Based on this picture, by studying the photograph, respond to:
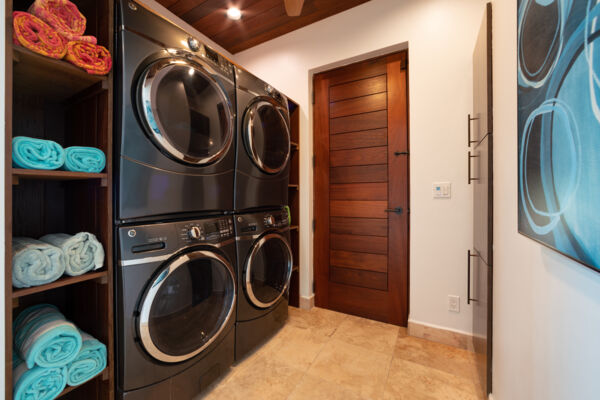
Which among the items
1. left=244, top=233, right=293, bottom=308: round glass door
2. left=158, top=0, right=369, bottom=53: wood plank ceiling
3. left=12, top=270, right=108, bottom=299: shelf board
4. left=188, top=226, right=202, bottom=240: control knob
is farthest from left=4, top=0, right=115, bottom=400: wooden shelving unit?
left=158, top=0, right=369, bottom=53: wood plank ceiling

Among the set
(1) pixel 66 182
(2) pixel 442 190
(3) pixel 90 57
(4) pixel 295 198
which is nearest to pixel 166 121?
(3) pixel 90 57

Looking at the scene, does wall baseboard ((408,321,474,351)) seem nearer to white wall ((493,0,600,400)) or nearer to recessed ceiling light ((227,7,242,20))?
white wall ((493,0,600,400))

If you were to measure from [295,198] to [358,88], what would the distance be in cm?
117

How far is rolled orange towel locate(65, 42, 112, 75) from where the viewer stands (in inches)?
37.0

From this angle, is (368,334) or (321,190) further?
(321,190)

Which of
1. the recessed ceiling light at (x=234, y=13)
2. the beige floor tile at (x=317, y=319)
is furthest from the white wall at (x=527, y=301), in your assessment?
the recessed ceiling light at (x=234, y=13)

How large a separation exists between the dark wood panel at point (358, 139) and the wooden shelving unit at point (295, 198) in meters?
0.35

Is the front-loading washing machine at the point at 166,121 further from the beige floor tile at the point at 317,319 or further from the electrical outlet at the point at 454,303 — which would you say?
the electrical outlet at the point at 454,303

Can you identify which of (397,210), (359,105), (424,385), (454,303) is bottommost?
(424,385)

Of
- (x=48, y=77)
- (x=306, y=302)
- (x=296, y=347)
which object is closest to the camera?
(x=48, y=77)

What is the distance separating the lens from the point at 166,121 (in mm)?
1146

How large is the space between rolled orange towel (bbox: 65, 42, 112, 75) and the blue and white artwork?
1416mm

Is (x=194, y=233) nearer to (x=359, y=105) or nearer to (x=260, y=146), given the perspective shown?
(x=260, y=146)

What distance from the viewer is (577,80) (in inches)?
16.9
